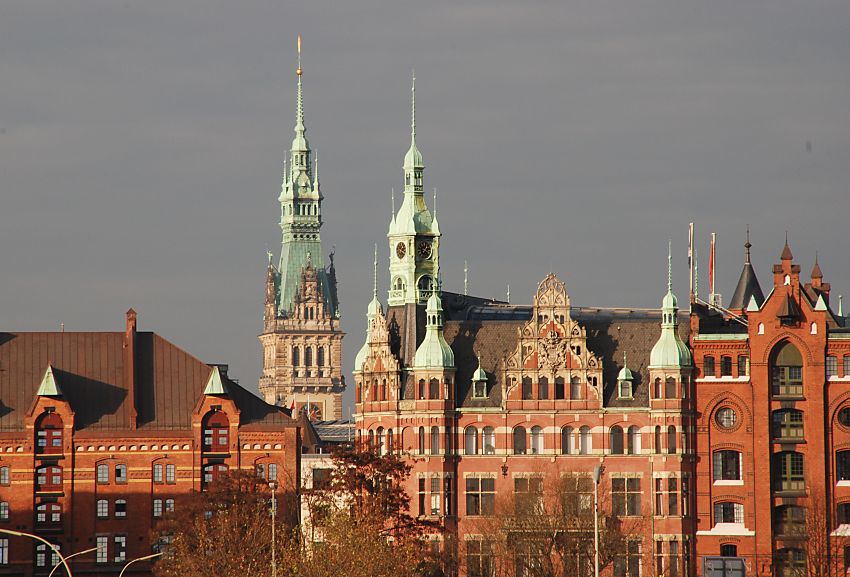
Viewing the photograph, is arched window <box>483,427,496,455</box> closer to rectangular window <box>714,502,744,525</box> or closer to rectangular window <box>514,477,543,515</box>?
rectangular window <box>514,477,543,515</box>

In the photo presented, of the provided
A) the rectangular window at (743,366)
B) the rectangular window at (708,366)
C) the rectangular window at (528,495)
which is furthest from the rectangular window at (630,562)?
the rectangular window at (743,366)

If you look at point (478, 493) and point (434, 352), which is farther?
point (434, 352)

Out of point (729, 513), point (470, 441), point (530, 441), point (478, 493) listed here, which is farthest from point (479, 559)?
point (729, 513)

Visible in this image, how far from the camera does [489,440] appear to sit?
198 meters

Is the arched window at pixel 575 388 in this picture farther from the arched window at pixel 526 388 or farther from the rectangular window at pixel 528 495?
the rectangular window at pixel 528 495

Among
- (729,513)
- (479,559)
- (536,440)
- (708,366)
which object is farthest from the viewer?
(536,440)

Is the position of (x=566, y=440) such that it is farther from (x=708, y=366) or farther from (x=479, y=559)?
(x=708, y=366)

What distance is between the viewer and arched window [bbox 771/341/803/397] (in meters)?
195

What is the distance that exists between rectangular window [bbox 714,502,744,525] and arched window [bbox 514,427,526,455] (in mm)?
15198

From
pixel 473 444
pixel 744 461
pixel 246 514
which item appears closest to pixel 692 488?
pixel 744 461

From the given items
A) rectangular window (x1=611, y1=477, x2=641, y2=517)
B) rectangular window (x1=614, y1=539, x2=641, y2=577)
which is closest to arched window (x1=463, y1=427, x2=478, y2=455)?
rectangular window (x1=611, y1=477, x2=641, y2=517)

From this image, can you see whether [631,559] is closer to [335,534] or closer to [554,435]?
[554,435]

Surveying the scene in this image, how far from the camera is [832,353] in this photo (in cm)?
19475

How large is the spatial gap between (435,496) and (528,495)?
9091 mm
